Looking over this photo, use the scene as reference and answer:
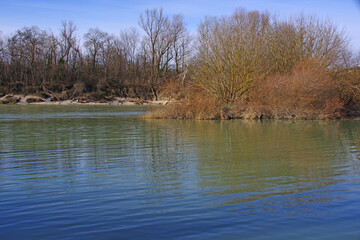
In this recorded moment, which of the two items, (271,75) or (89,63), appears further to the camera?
(89,63)

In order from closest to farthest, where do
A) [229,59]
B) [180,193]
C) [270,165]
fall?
[180,193], [270,165], [229,59]

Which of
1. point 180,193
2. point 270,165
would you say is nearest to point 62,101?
point 270,165

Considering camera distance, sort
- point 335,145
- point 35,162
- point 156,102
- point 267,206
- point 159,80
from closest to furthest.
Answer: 1. point 267,206
2. point 35,162
3. point 335,145
4. point 156,102
5. point 159,80

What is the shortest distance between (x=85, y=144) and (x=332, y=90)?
19412mm

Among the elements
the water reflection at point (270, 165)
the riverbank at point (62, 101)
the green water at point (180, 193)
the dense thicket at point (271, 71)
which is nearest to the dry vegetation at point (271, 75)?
the dense thicket at point (271, 71)

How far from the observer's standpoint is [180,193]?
6.70 metres

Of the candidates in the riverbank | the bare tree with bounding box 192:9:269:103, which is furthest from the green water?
the riverbank

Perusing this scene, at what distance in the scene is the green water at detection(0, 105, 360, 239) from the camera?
5.03 metres

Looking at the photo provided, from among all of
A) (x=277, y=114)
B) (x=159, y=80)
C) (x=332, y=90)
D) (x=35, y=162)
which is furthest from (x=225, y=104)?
(x=159, y=80)

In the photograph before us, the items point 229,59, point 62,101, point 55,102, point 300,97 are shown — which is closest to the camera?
point 300,97

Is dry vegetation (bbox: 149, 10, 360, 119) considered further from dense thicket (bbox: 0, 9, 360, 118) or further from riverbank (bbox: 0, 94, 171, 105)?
riverbank (bbox: 0, 94, 171, 105)

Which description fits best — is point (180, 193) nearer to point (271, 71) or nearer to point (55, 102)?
point (271, 71)

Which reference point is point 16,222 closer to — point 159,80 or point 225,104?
point 225,104

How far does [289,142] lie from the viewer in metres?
14.1
